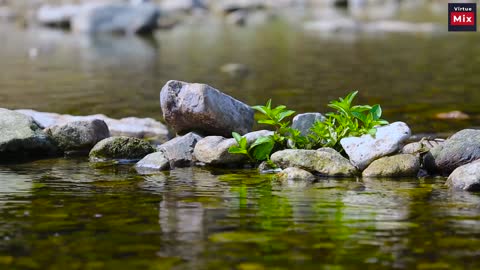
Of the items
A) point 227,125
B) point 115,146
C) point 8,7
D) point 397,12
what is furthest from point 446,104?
point 8,7

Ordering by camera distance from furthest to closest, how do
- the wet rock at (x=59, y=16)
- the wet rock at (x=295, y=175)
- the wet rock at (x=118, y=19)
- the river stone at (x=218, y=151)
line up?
the wet rock at (x=59, y=16) < the wet rock at (x=118, y=19) < the river stone at (x=218, y=151) < the wet rock at (x=295, y=175)

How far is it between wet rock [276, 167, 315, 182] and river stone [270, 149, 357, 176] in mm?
208

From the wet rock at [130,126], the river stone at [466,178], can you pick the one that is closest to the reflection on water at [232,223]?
the river stone at [466,178]

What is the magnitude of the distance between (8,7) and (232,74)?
1308 inches

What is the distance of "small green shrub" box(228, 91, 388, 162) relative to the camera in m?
8.71

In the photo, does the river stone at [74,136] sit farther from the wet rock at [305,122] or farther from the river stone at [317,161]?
the river stone at [317,161]

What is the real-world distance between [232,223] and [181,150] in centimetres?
308

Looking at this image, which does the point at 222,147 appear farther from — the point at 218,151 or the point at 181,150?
the point at 181,150

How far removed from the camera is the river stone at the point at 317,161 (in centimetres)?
823

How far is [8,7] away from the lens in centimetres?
4916

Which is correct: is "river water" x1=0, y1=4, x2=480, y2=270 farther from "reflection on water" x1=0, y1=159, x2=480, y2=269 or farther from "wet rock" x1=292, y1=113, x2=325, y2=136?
"wet rock" x1=292, y1=113, x2=325, y2=136

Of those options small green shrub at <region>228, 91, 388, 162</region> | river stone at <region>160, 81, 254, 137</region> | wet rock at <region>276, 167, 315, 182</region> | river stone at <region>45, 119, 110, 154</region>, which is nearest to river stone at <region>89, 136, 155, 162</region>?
river stone at <region>45, 119, 110, 154</region>

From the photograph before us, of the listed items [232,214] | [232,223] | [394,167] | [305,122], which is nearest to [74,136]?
[305,122]

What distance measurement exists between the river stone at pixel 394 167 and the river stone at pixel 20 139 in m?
3.58
